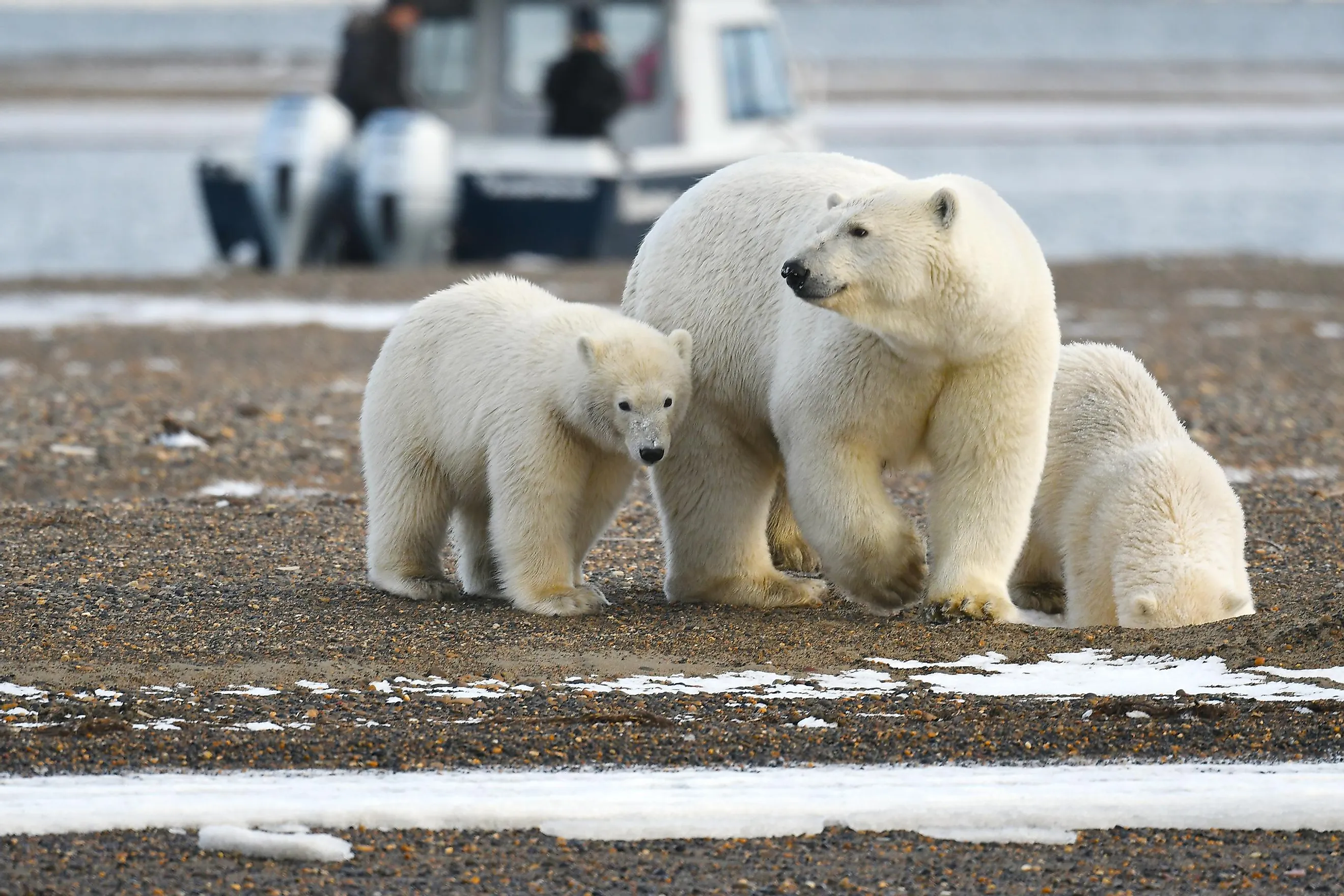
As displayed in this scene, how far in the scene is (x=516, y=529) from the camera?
17.0ft

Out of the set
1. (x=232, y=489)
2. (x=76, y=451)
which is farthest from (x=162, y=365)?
(x=232, y=489)

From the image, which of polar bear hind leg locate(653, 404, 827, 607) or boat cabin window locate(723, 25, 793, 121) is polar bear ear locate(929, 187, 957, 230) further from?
boat cabin window locate(723, 25, 793, 121)

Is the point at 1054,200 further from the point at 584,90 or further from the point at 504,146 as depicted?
the point at 584,90

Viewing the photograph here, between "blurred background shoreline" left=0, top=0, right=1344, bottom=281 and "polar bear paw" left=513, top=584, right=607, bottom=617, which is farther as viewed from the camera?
"blurred background shoreline" left=0, top=0, right=1344, bottom=281

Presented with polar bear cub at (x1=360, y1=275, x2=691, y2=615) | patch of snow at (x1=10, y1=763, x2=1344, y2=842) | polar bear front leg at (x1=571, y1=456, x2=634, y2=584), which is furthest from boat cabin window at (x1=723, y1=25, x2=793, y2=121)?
patch of snow at (x1=10, y1=763, x2=1344, y2=842)

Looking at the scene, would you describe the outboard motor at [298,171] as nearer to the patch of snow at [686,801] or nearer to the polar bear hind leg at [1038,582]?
the polar bear hind leg at [1038,582]

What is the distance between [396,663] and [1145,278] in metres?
13.9

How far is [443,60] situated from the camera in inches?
698

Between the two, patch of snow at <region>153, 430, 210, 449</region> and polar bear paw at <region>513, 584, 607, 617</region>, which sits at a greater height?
polar bear paw at <region>513, 584, 607, 617</region>

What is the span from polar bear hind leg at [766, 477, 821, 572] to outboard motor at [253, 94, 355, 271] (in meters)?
11.1

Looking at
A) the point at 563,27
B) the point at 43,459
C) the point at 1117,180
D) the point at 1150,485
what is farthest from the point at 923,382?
the point at 1117,180

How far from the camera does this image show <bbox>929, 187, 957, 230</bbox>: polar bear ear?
181 inches

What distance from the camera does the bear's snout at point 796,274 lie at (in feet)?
15.0

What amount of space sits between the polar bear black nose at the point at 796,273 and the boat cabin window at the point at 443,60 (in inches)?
524
